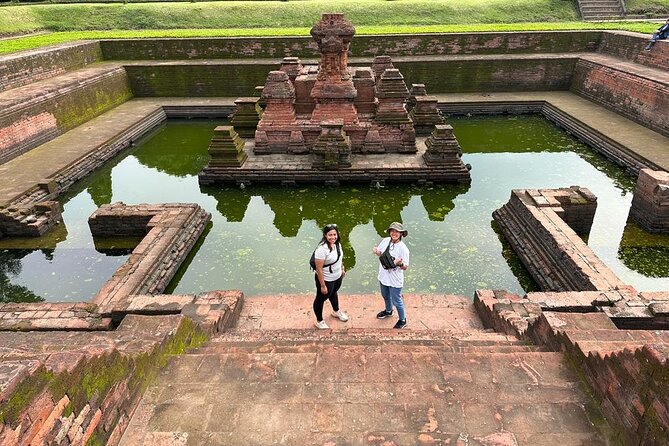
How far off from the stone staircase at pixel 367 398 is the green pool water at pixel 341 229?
8.76 feet

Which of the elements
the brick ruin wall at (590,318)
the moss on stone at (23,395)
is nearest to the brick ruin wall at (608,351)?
the brick ruin wall at (590,318)

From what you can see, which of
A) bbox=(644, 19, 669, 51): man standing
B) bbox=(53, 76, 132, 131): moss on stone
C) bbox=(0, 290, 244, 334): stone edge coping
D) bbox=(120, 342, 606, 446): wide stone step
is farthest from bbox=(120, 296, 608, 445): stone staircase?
bbox=(644, 19, 669, 51): man standing

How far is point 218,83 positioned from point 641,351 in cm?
1576

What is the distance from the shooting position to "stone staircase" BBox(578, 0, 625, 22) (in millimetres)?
21094

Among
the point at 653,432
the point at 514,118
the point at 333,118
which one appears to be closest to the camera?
the point at 653,432

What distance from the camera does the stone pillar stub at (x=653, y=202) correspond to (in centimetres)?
683

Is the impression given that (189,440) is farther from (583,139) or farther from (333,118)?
(583,139)

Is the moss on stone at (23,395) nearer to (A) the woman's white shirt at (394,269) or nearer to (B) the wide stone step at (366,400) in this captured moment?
(B) the wide stone step at (366,400)

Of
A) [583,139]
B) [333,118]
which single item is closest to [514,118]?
[583,139]

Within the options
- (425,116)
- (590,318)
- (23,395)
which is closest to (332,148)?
(425,116)

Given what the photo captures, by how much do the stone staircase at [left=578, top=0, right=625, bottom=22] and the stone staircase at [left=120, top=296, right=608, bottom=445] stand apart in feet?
76.0

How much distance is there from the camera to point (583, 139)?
37.2 feet

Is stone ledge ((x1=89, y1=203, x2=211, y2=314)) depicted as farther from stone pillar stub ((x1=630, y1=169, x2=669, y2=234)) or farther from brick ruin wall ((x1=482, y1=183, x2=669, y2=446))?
stone pillar stub ((x1=630, y1=169, x2=669, y2=234))

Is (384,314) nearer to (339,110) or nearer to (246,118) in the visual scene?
(339,110)
